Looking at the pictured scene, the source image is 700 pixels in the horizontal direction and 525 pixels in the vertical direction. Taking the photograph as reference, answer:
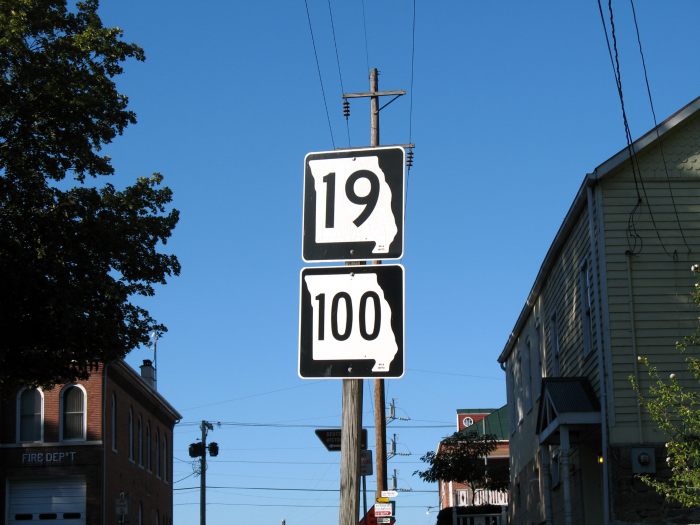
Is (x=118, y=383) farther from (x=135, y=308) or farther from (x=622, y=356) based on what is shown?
(x=622, y=356)

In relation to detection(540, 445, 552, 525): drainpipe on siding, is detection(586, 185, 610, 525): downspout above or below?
above

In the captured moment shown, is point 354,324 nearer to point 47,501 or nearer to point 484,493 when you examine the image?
point 47,501

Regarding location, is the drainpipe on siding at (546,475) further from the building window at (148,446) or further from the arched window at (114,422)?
the building window at (148,446)

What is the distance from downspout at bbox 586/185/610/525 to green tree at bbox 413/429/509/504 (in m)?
18.6

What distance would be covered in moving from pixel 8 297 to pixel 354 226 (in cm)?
2011

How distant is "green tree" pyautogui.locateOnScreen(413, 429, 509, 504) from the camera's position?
129ft

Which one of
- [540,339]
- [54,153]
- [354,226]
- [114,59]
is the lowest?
[354,226]

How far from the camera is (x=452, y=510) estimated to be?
3297 cm

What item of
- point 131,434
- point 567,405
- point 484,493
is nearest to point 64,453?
point 131,434

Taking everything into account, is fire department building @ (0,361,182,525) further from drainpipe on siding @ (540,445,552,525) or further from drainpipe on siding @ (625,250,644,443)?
drainpipe on siding @ (625,250,644,443)

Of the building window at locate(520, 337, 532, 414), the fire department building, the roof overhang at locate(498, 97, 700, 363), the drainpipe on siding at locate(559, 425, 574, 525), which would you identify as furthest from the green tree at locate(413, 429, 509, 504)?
the drainpipe on siding at locate(559, 425, 574, 525)

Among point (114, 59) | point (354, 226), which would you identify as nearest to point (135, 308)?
point (114, 59)

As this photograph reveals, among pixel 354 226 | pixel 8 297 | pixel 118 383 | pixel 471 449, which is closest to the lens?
pixel 354 226

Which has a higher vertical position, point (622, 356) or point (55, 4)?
point (55, 4)
